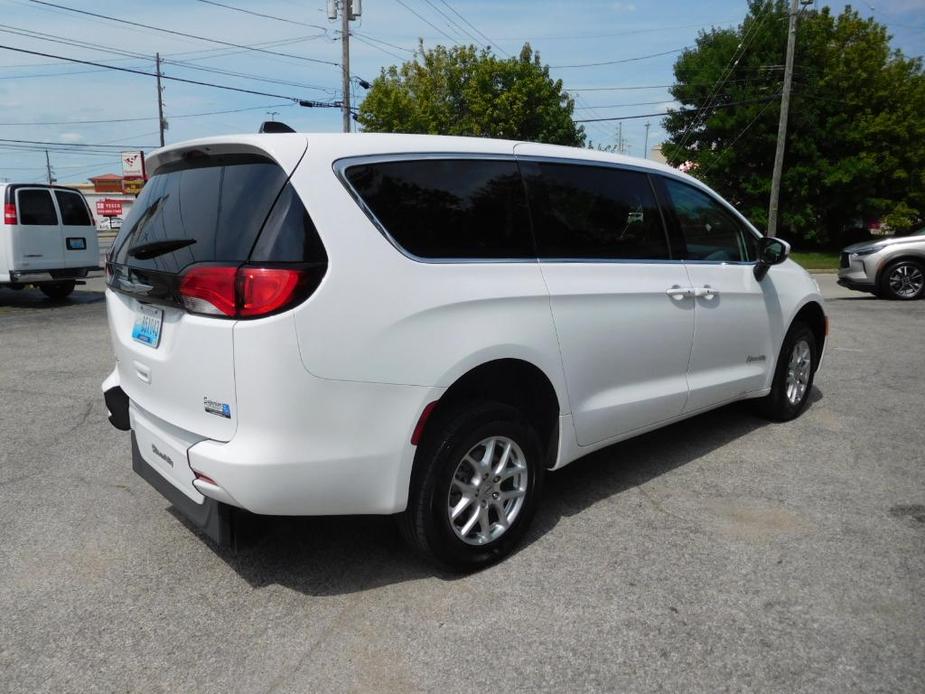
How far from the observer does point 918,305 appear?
12.6 m

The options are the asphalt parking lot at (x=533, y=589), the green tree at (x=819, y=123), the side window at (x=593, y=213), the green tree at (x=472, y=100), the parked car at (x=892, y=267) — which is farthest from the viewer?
the green tree at (x=472, y=100)

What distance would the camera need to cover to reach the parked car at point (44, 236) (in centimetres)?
1226

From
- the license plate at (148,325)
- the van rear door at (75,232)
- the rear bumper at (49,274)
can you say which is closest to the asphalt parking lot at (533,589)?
the license plate at (148,325)

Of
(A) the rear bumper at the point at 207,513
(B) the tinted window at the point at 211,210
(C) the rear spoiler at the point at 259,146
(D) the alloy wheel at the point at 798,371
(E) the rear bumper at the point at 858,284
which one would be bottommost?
(A) the rear bumper at the point at 207,513

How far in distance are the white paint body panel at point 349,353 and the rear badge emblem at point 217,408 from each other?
0.08 ft

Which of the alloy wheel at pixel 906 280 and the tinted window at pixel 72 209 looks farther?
the alloy wheel at pixel 906 280

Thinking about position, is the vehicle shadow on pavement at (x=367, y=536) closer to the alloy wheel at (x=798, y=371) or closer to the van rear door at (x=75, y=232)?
the alloy wheel at (x=798, y=371)

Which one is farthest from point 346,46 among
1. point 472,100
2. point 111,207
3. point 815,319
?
point 111,207

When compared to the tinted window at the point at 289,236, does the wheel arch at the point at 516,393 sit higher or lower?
lower

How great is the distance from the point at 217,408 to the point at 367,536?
3.96 ft

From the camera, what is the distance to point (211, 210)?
2.79 m

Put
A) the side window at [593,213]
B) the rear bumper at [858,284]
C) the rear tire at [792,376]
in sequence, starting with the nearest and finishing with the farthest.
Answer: the side window at [593,213] → the rear tire at [792,376] → the rear bumper at [858,284]

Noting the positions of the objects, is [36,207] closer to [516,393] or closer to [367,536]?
[367,536]

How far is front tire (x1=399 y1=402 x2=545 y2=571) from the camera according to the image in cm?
289
